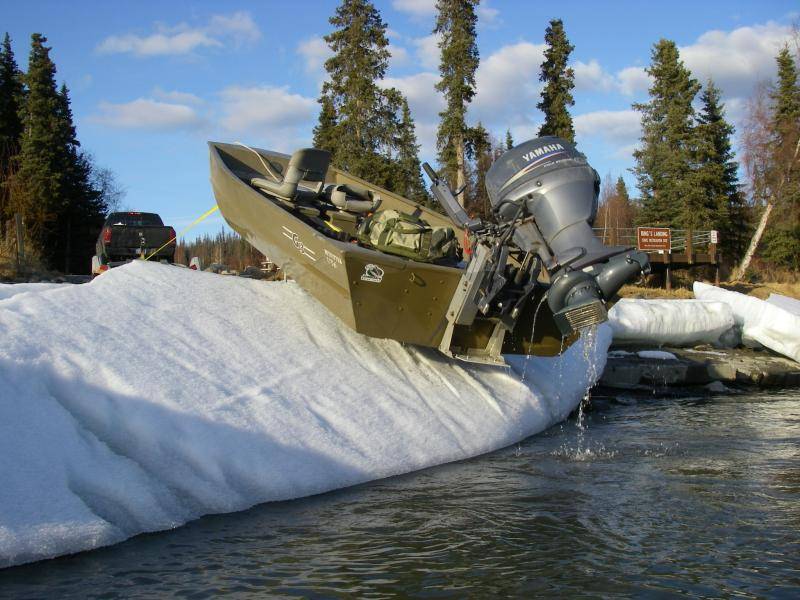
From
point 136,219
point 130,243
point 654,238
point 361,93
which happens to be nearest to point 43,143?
point 361,93

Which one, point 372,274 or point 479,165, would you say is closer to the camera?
point 372,274

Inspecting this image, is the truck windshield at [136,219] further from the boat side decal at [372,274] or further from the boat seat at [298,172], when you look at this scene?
the boat side decal at [372,274]

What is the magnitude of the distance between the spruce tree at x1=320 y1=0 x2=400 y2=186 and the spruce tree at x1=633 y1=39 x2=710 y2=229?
15934 millimetres

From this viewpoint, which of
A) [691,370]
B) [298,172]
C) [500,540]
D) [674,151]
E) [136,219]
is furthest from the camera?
[674,151]

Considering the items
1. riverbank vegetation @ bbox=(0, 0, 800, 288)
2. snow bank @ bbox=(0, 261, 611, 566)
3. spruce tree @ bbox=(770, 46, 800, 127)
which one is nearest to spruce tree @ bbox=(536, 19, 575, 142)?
riverbank vegetation @ bbox=(0, 0, 800, 288)

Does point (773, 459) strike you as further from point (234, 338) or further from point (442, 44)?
point (442, 44)

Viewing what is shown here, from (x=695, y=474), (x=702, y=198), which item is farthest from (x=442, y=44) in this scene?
(x=695, y=474)

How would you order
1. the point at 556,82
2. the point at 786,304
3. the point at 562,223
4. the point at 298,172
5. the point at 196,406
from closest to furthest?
1. the point at 196,406
2. the point at 562,223
3. the point at 298,172
4. the point at 786,304
5. the point at 556,82

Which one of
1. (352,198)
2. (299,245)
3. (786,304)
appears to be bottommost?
(786,304)

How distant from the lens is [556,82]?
32.0 metres

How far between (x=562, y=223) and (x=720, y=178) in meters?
34.6

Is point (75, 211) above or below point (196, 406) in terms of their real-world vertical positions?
above

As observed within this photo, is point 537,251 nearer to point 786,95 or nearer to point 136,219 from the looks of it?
point 136,219

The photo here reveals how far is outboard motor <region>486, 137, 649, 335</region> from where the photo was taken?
5262mm
